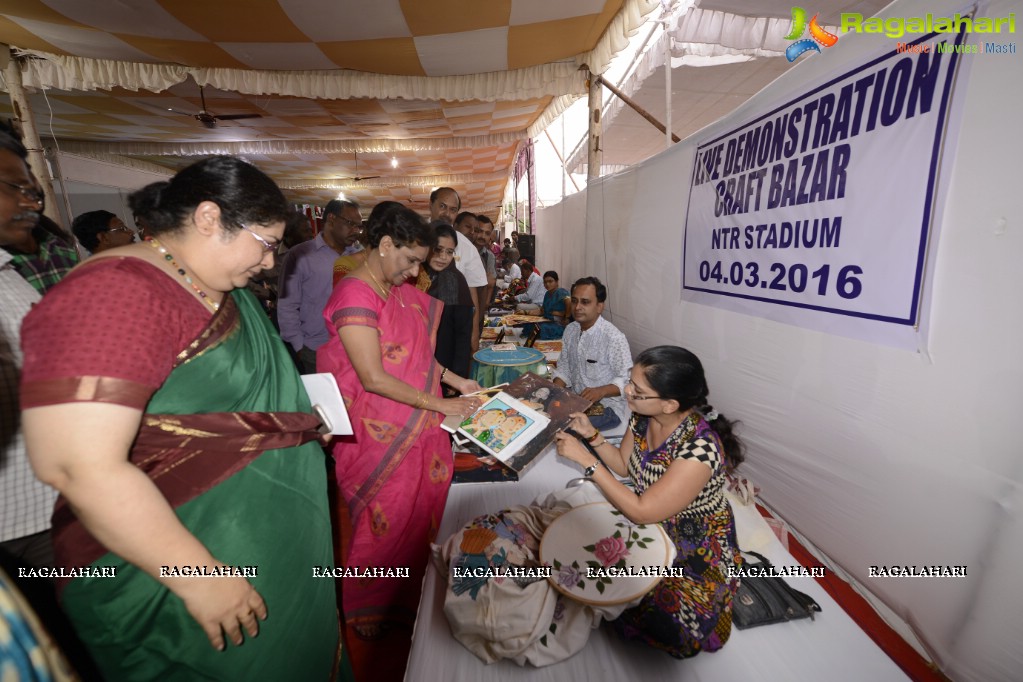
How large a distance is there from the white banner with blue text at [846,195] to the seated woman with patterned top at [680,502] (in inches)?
29.3

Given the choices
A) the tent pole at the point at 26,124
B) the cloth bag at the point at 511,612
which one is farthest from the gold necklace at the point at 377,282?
the tent pole at the point at 26,124

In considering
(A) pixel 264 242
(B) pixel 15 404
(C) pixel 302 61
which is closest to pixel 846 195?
(A) pixel 264 242

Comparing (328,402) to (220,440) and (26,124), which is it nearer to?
(220,440)

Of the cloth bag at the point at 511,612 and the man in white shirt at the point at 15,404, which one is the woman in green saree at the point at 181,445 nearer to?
the man in white shirt at the point at 15,404

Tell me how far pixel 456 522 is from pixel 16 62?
5.54 metres

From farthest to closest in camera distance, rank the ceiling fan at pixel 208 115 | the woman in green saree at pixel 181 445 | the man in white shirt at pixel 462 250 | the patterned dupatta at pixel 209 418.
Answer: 1. the ceiling fan at pixel 208 115
2. the man in white shirt at pixel 462 250
3. the patterned dupatta at pixel 209 418
4. the woman in green saree at pixel 181 445

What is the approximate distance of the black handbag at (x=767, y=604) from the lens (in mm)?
1495

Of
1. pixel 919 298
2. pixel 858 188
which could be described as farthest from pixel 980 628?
pixel 858 188

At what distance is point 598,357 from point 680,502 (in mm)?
1703

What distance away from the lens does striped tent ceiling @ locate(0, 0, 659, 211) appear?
2918mm

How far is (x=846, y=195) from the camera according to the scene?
1.55 meters

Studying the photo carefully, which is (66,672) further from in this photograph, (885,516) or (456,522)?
(885,516)

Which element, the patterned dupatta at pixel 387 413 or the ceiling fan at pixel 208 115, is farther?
the ceiling fan at pixel 208 115

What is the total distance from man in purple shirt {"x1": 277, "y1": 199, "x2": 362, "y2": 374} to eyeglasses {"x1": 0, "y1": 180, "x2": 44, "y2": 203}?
5.77 feet
